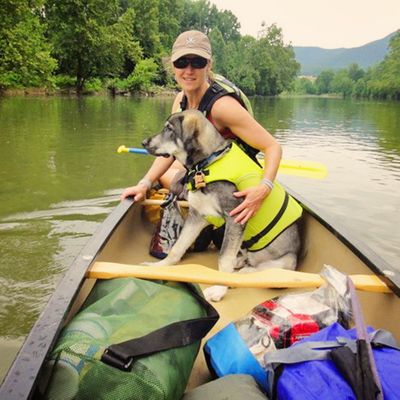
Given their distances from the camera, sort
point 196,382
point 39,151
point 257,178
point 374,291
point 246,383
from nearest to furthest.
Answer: point 246,383 < point 196,382 < point 374,291 < point 257,178 < point 39,151

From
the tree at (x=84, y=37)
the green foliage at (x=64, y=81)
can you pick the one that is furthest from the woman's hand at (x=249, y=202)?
the green foliage at (x=64, y=81)

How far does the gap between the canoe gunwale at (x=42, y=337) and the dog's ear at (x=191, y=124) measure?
1.20 meters

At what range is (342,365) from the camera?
1590 mm

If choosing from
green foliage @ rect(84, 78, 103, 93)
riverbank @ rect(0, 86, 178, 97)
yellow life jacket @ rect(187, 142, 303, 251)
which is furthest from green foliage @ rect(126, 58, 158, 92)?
yellow life jacket @ rect(187, 142, 303, 251)

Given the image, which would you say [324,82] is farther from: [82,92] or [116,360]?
[116,360]

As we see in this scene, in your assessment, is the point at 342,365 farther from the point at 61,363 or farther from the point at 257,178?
the point at 257,178

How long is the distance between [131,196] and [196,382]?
2.15 meters

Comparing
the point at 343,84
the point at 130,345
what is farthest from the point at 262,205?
the point at 343,84

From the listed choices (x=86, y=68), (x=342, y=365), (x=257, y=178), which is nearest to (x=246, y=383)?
(x=342, y=365)

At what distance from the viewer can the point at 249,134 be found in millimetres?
3406

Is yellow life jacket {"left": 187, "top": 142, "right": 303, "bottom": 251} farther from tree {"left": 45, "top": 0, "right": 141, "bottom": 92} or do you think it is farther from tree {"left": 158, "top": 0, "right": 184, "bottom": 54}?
tree {"left": 158, "top": 0, "right": 184, "bottom": 54}

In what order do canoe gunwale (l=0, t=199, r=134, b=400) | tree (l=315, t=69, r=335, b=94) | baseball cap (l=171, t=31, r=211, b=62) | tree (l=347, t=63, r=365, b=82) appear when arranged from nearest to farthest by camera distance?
1. canoe gunwale (l=0, t=199, r=134, b=400)
2. baseball cap (l=171, t=31, r=211, b=62)
3. tree (l=347, t=63, r=365, b=82)
4. tree (l=315, t=69, r=335, b=94)

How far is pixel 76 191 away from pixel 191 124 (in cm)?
544

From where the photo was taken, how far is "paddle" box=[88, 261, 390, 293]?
229 cm
